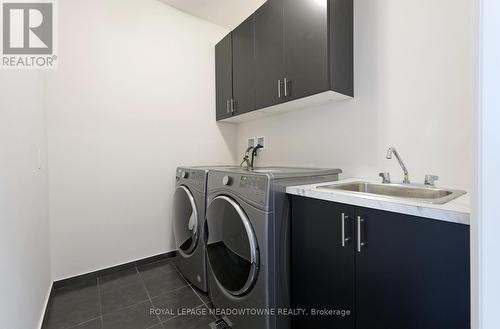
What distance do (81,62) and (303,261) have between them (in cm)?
228

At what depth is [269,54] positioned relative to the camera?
175 centimetres

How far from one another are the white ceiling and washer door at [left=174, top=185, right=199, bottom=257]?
181 centimetres

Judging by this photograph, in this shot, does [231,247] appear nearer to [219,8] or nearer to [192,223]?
[192,223]

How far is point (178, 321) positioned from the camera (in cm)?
145

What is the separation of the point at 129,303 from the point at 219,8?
2728 millimetres

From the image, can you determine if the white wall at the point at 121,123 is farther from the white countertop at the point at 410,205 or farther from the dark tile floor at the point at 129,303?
the white countertop at the point at 410,205

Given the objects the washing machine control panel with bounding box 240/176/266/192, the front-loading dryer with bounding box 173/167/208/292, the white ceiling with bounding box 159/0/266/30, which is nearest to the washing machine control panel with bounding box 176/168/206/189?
the front-loading dryer with bounding box 173/167/208/292

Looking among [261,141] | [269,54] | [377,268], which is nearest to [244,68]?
[269,54]

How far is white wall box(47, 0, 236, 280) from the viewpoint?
5.94 feet

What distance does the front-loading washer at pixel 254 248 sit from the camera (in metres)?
1.15

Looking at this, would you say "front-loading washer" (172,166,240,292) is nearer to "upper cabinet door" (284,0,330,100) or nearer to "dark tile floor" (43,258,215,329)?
"dark tile floor" (43,258,215,329)

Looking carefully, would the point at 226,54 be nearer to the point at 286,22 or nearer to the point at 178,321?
the point at 286,22

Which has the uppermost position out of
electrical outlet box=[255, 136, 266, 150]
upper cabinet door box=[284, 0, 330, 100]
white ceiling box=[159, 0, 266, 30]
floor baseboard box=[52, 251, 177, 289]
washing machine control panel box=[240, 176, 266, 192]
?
white ceiling box=[159, 0, 266, 30]

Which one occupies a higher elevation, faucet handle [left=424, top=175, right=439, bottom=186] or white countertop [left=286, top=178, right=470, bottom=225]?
faucet handle [left=424, top=175, right=439, bottom=186]
